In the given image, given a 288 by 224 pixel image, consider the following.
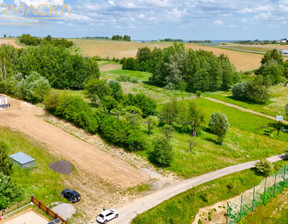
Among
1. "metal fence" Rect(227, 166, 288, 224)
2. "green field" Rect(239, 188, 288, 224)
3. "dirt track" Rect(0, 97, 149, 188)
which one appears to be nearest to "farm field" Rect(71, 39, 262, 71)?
"dirt track" Rect(0, 97, 149, 188)

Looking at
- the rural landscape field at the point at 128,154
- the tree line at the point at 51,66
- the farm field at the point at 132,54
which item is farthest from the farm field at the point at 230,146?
the farm field at the point at 132,54

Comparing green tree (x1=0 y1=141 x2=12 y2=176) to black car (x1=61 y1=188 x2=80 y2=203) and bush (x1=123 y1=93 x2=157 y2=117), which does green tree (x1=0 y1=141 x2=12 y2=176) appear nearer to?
black car (x1=61 y1=188 x2=80 y2=203)

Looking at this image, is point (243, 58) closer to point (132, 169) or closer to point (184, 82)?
point (184, 82)

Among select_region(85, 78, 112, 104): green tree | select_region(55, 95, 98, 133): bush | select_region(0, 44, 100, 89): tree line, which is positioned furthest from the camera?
select_region(0, 44, 100, 89): tree line

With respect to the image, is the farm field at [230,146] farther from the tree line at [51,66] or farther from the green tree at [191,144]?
the tree line at [51,66]

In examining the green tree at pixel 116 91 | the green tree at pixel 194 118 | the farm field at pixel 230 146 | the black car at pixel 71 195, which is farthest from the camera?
the green tree at pixel 116 91

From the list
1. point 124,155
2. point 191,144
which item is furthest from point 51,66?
point 191,144

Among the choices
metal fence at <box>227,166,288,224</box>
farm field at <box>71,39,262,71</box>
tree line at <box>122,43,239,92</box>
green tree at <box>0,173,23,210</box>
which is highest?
farm field at <box>71,39,262,71</box>
